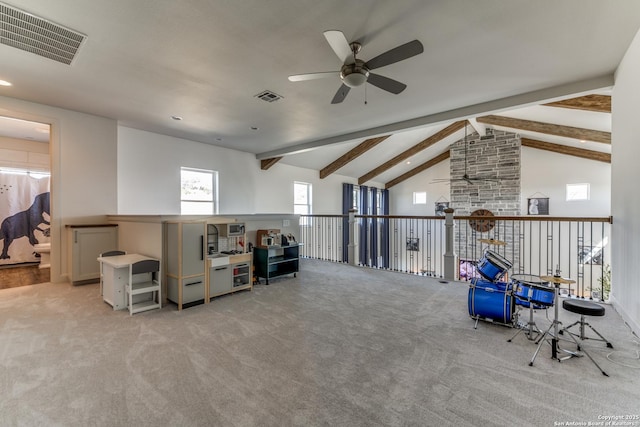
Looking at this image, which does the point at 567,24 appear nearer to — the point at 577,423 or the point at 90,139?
the point at 577,423

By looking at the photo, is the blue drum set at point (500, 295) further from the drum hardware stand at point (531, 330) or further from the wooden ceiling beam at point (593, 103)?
the wooden ceiling beam at point (593, 103)

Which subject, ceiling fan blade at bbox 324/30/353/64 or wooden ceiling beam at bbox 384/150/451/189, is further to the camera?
wooden ceiling beam at bbox 384/150/451/189

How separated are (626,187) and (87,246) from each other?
24.4 ft

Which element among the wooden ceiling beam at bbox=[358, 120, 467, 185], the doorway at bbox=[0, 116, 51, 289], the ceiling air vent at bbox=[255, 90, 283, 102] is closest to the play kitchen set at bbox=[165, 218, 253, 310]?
the ceiling air vent at bbox=[255, 90, 283, 102]

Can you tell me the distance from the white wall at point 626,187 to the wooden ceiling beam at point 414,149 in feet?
16.1

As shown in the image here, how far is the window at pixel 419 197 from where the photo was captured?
11.5 metres

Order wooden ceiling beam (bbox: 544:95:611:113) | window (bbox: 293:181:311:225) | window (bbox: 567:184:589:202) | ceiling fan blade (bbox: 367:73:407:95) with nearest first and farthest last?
ceiling fan blade (bbox: 367:73:407:95) → wooden ceiling beam (bbox: 544:95:611:113) → window (bbox: 567:184:589:202) → window (bbox: 293:181:311:225)

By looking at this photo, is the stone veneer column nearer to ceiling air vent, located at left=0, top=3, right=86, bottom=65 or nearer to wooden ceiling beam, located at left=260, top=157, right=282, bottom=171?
wooden ceiling beam, located at left=260, top=157, right=282, bottom=171

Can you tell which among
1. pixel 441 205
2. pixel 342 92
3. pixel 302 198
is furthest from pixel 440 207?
pixel 342 92

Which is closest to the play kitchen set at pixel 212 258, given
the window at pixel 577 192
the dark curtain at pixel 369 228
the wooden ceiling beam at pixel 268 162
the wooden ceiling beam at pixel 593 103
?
the wooden ceiling beam at pixel 268 162

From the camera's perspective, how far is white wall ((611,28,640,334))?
8.82 feet

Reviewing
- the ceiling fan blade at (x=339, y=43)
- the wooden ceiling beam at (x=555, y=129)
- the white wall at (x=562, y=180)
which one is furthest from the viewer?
the white wall at (x=562, y=180)

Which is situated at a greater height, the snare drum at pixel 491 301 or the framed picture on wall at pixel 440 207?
the framed picture on wall at pixel 440 207

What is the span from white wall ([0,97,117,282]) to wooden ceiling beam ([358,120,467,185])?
317 inches
